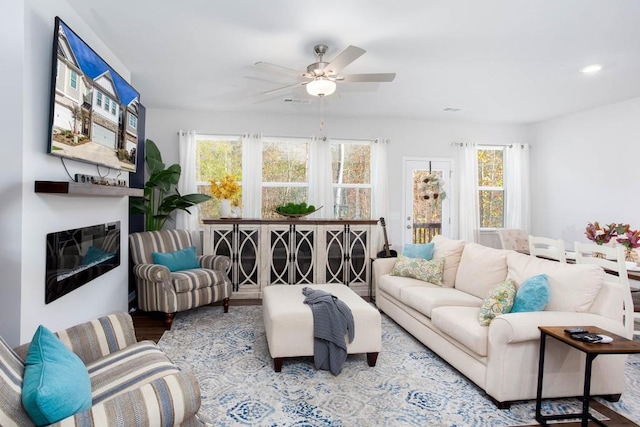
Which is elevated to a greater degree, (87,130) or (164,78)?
(164,78)

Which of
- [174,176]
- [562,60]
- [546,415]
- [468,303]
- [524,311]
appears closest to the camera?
[546,415]

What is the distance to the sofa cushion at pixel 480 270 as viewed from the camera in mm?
3229

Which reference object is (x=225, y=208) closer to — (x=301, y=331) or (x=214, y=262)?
(x=214, y=262)

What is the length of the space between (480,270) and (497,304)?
0.90 m

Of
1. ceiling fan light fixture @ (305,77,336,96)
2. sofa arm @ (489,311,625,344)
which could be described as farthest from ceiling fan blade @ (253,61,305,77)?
sofa arm @ (489,311,625,344)

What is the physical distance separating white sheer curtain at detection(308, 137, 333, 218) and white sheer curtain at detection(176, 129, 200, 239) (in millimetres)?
1661

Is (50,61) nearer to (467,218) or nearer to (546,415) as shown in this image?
(546,415)

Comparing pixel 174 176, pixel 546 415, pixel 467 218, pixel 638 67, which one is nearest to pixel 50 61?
pixel 174 176

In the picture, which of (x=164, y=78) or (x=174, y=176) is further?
(x=174, y=176)

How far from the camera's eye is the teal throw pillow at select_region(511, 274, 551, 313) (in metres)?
2.46

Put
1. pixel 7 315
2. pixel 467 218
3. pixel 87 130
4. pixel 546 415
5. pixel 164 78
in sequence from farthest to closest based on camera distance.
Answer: pixel 467 218, pixel 164 78, pixel 87 130, pixel 546 415, pixel 7 315

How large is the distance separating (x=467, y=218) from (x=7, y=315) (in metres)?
5.62

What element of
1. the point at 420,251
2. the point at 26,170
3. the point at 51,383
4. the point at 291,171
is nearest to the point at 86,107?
the point at 26,170

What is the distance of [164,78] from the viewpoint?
157 inches
